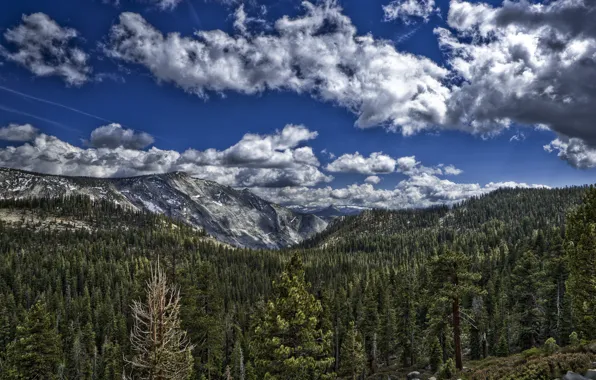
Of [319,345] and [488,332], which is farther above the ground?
[319,345]

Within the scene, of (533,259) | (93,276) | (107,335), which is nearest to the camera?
(533,259)

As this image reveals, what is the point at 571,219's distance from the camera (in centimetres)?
3541

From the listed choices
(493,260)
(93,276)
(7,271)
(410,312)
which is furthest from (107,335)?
(493,260)

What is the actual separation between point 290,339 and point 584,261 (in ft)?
94.9

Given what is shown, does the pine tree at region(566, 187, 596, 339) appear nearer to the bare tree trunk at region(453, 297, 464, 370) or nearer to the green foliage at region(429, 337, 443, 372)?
the bare tree trunk at region(453, 297, 464, 370)

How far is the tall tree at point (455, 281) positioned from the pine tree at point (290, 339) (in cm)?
1575

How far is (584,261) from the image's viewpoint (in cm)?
3253

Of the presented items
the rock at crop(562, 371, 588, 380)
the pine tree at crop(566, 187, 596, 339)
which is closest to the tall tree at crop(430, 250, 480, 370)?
the pine tree at crop(566, 187, 596, 339)

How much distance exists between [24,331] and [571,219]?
187 feet

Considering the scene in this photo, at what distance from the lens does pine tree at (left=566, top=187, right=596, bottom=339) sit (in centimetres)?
3216

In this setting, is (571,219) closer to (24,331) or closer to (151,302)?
(151,302)

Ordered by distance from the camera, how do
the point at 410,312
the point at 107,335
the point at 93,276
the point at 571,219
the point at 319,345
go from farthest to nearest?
the point at 93,276
the point at 107,335
the point at 410,312
the point at 571,219
the point at 319,345

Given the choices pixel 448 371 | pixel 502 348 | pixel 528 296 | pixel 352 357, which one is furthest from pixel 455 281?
A: pixel 352 357

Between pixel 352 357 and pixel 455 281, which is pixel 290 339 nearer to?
pixel 455 281
